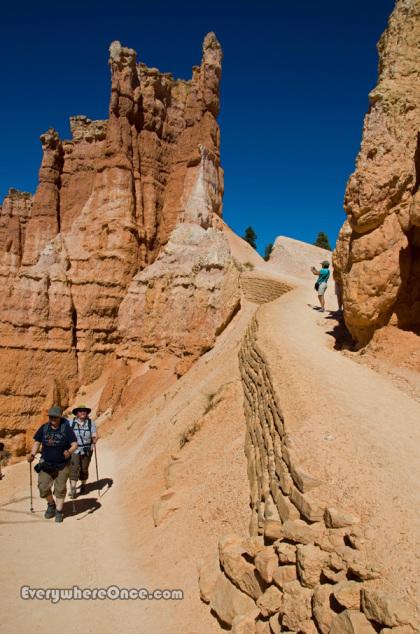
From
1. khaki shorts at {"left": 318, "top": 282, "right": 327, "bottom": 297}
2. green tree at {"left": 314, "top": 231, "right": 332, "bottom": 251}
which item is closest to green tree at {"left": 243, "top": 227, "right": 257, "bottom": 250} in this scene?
green tree at {"left": 314, "top": 231, "right": 332, "bottom": 251}

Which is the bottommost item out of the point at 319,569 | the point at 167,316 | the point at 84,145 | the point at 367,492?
the point at 319,569

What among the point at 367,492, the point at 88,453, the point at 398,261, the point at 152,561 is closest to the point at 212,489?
the point at 152,561

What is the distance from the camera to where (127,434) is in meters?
16.1

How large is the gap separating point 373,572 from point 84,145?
28275 mm

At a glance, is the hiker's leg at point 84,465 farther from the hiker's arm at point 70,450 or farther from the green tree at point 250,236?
the green tree at point 250,236

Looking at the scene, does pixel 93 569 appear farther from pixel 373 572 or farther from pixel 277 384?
pixel 373 572

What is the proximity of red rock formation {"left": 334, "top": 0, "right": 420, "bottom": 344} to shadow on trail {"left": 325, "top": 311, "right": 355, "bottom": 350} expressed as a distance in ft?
5.28

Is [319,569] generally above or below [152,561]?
above

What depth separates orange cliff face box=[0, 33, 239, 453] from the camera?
70.0 ft

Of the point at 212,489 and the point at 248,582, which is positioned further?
the point at 212,489

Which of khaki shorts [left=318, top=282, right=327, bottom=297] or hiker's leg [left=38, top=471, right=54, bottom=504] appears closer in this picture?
hiker's leg [left=38, top=471, right=54, bottom=504]

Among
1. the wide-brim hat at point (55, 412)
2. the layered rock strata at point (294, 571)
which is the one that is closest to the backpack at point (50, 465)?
the wide-brim hat at point (55, 412)

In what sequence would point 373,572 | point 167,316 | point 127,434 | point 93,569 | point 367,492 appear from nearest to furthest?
point 373,572 → point 367,492 → point 93,569 → point 127,434 → point 167,316

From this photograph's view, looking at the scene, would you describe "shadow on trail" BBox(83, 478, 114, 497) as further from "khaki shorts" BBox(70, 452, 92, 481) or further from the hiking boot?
the hiking boot
